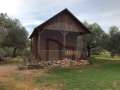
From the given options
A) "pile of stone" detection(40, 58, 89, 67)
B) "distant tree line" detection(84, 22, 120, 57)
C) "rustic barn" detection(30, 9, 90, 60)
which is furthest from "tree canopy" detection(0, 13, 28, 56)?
"pile of stone" detection(40, 58, 89, 67)

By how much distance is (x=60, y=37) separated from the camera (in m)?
34.1

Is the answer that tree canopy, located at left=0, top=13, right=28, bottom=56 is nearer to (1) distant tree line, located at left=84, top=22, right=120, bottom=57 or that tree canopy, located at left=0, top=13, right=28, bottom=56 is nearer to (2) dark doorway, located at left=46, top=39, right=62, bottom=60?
(2) dark doorway, located at left=46, top=39, right=62, bottom=60

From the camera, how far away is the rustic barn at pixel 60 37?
103 feet

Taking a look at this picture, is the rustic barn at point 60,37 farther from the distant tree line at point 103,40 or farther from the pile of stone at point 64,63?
the distant tree line at point 103,40

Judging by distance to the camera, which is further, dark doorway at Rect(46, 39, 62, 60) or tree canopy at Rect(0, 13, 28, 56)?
tree canopy at Rect(0, 13, 28, 56)

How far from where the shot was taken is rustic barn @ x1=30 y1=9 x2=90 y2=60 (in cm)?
3139

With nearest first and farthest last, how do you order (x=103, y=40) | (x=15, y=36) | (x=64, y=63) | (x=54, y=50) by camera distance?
1. (x=64, y=63)
2. (x=54, y=50)
3. (x=15, y=36)
4. (x=103, y=40)

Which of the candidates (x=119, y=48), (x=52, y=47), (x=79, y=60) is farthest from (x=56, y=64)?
→ (x=119, y=48)

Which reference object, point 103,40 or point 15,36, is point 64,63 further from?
point 103,40

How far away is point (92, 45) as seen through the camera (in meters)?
56.4

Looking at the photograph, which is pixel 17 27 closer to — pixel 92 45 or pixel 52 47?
pixel 52 47

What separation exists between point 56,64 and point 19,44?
1639 centimetres

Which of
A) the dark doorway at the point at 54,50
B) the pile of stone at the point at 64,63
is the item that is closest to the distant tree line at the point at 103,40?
the dark doorway at the point at 54,50

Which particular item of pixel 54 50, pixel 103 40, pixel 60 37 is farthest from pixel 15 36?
pixel 103 40
